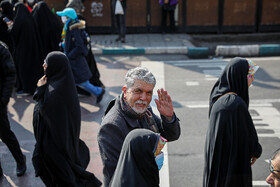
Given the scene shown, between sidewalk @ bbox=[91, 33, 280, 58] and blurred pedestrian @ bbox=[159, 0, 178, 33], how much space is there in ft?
0.94

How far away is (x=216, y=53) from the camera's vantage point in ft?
37.9

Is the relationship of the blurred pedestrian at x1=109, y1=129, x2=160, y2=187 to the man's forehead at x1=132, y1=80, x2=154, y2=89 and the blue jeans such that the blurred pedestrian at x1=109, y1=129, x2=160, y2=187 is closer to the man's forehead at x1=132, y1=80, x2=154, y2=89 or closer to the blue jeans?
the man's forehead at x1=132, y1=80, x2=154, y2=89

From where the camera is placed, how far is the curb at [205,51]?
37.3 ft

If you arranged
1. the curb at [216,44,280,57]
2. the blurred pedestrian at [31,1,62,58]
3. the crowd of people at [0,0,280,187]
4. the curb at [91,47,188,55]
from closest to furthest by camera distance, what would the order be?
the crowd of people at [0,0,280,187] → the blurred pedestrian at [31,1,62,58] → the curb at [216,44,280,57] → the curb at [91,47,188,55]

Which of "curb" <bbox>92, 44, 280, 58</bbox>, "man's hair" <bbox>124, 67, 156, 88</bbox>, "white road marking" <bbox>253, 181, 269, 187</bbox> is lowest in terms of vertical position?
"white road marking" <bbox>253, 181, 269, 187</bbox>

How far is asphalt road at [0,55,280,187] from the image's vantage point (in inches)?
202

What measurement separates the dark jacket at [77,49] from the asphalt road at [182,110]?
0.66 m

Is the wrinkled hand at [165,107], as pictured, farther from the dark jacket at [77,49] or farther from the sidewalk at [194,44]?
the sidewalk at [194,44]

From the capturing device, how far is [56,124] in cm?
407

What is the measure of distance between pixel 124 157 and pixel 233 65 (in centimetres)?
192

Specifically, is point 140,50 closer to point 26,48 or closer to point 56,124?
point 26,48

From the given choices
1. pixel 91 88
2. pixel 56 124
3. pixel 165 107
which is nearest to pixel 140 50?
pixel 91 88

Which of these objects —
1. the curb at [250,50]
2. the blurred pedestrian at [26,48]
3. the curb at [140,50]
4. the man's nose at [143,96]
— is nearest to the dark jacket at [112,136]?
the man's nose at [143,96]

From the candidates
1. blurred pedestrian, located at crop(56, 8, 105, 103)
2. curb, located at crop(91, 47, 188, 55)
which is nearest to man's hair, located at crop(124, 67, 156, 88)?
blurred pedestrian, located at crop(56, 8, 105, 103)
